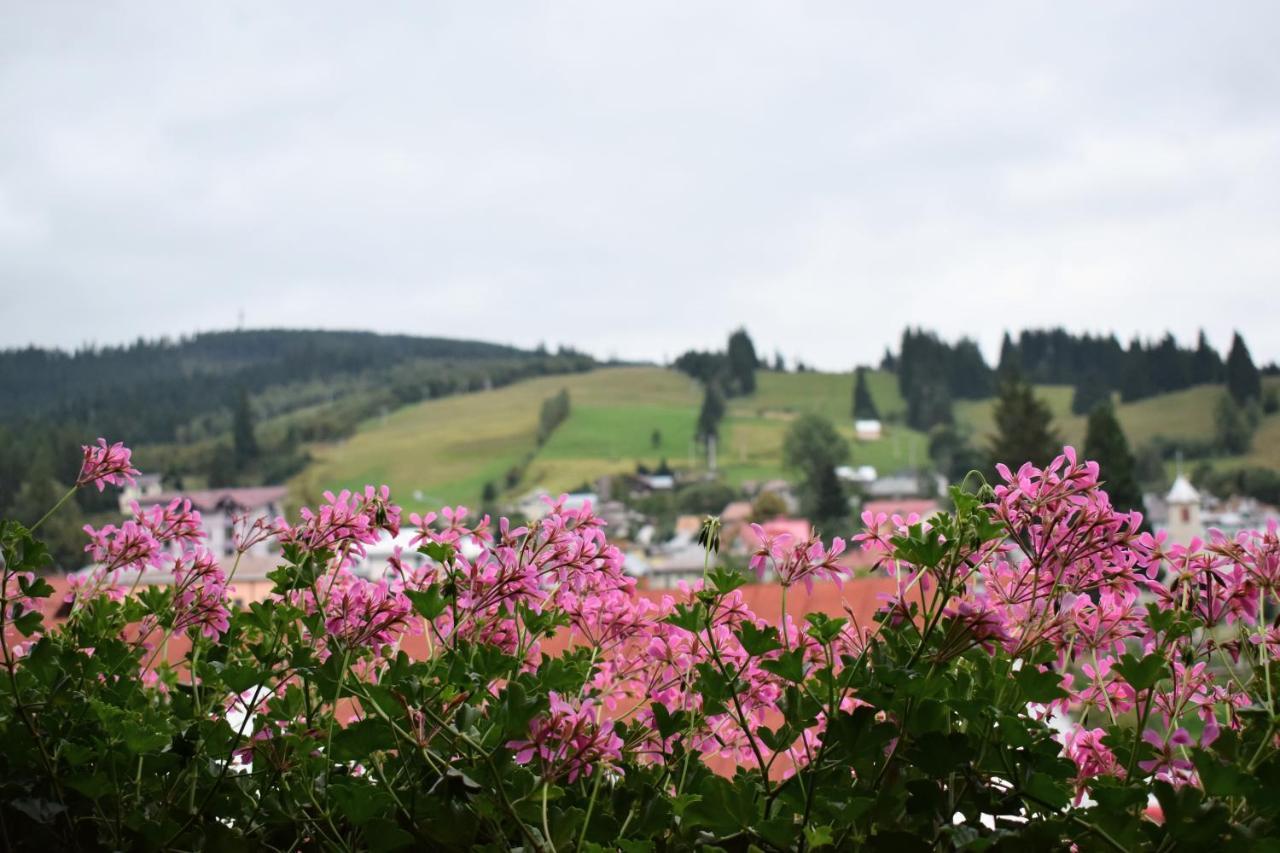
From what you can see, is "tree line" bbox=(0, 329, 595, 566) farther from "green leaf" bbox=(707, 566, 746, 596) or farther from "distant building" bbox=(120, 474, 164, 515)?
A: "green leaf" bbox=(707, 566, 746, 596)

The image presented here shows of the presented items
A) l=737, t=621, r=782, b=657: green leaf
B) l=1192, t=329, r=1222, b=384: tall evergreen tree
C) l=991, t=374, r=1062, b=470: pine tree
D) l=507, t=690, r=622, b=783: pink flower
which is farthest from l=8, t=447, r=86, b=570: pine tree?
l=1192, t=329, r=1222, b=384: tall evergreen tree

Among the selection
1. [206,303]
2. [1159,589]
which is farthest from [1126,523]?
[206,303]

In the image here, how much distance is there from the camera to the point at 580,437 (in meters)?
109

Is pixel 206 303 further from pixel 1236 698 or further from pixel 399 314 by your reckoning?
pixel 1236 698

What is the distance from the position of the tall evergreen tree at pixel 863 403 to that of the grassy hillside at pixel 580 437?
133cm

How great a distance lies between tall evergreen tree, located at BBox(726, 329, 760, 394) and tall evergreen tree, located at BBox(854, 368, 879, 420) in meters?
10.5

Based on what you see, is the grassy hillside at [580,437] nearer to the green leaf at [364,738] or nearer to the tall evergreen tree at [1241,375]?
the tall evergreen tree at [1241,375]

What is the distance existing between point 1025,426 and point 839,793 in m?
62.0

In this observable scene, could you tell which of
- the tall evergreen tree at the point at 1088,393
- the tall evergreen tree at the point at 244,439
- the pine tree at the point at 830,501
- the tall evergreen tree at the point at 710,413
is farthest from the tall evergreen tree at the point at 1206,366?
the tall evergreen tree at the point at 244,439

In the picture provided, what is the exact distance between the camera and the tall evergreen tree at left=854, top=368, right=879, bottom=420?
11738 centimetres

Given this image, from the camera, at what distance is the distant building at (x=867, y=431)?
11083cm

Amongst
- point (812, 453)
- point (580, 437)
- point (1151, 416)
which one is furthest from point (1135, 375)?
point (580, 437)

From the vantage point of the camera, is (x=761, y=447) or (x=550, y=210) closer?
(x=761, y=447)

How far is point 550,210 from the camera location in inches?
5359
